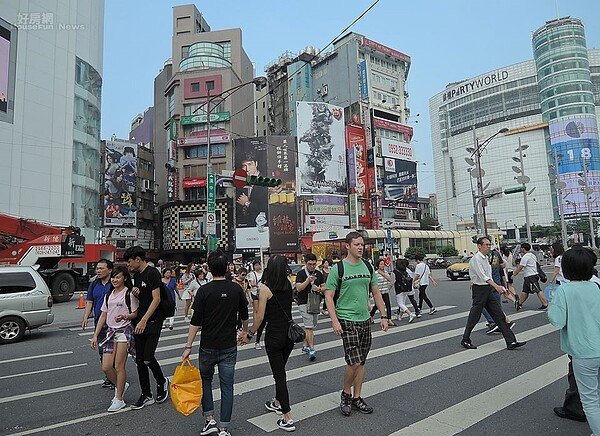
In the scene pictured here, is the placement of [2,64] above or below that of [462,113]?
below

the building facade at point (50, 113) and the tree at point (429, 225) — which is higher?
the building facade at point (50, 113)

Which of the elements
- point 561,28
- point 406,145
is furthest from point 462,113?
point 406,145

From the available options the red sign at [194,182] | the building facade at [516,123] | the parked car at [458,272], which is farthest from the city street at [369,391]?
the building facade at [516,123]

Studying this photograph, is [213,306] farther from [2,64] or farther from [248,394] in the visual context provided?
[2,64]

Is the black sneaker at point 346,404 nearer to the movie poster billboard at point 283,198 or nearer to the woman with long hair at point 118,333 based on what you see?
the woman with long hair at point 118,333

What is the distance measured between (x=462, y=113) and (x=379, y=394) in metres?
114

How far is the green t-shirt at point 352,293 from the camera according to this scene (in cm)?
445

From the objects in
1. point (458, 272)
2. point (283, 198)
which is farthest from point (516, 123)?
point (458, 272)

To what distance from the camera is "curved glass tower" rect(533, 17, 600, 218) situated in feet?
263

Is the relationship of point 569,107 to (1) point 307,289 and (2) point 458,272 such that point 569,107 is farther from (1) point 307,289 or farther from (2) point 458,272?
(1) point 307,289

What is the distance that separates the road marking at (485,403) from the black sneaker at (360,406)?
0.50 metres

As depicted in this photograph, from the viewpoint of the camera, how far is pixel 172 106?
57375 mm

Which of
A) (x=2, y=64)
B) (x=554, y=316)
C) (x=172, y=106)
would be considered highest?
(x=172, y=106)

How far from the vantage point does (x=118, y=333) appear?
4785 millimetres
